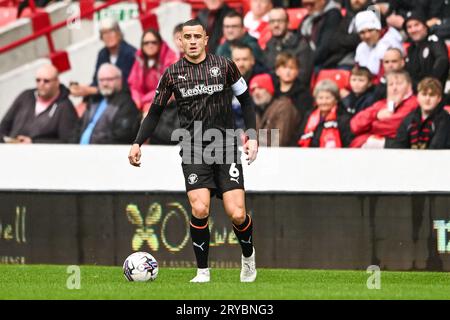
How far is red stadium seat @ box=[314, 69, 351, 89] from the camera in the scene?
15.3m

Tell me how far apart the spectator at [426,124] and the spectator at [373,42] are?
1.02m

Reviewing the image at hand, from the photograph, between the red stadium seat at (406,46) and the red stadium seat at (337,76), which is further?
the red stadium seat at (337,76)

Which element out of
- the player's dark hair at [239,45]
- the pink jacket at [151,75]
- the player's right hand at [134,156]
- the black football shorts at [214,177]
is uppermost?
the player's dark hair at [239,45]

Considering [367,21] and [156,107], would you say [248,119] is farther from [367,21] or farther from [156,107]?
[367,21]

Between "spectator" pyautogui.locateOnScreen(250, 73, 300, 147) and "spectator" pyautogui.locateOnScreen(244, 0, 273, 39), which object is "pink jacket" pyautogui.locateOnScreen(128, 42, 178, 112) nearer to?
"spectator" pyautogui.locateOnScreen(244, 0, 273, 39)

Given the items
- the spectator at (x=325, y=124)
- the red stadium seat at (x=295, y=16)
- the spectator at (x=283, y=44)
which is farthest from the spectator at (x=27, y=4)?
the spectator at (x=325, y=124)

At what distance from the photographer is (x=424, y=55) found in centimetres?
1478

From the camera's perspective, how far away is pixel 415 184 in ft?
42.7

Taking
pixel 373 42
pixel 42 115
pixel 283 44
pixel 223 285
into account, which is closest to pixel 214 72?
pixel 223 285

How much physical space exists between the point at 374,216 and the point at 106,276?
297 centimetres

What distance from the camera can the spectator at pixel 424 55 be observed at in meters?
14.7

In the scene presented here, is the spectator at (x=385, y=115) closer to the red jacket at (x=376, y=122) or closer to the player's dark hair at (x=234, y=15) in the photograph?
the red jacket at (x=376, y=122)

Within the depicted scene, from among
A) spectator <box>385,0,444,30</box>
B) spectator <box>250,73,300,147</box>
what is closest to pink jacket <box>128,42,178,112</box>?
spectator <box>250,73,300,147</box>

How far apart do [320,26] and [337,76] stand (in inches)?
34.2
